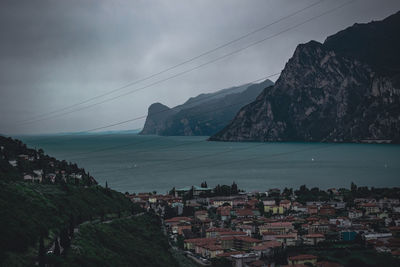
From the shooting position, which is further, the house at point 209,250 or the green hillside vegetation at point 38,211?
the house at point 209,250

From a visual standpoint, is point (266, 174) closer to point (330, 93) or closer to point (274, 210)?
point (274, 210)

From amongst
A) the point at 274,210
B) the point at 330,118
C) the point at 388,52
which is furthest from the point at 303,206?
the point at 388,52

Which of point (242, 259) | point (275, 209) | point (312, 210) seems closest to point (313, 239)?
point (242, 259)

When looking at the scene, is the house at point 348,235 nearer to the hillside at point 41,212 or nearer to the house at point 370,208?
the house at point 370,208

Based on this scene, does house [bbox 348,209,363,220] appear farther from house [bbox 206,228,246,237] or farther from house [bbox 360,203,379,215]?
house [bbox 206,228,246,237]

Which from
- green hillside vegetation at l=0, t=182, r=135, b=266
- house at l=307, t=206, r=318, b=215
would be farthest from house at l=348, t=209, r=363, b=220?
green hillside vegetation at l=0, t=182, r=135, b=266

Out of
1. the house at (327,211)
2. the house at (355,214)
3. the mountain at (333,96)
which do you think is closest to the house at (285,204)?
the house at (327,211)
